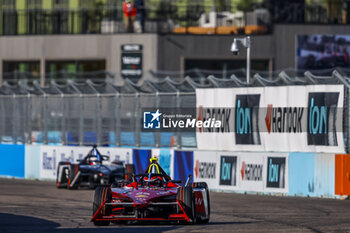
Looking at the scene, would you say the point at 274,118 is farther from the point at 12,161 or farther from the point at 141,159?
the point at 12,161

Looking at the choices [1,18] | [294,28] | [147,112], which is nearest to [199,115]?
[147,112]

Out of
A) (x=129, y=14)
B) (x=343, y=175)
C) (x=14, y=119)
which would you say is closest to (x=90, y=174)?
(x=343, y=175)

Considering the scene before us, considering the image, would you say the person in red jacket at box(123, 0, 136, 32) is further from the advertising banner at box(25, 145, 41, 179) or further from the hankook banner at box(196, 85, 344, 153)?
the hankook banner at box(196, 85, 344, 153)

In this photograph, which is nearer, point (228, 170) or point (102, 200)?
point (102, 200)

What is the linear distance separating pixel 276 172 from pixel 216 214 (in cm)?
543

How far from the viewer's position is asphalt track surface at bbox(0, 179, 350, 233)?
14.7 meters

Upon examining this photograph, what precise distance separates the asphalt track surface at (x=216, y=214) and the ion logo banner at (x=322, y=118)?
1.58m

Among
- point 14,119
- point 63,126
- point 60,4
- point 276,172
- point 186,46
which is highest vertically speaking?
point 60,4

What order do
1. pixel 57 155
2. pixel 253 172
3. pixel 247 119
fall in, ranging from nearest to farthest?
pixel 253 172
pixel 247 119
pixel 57 155

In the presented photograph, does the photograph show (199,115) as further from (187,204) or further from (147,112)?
(187,204)

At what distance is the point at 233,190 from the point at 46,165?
28.0 feet

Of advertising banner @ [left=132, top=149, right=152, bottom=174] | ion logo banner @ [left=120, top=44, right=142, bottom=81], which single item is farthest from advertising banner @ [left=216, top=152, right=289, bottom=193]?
ion logo banner @ [left=120, top=44, right=142, bottom=81]

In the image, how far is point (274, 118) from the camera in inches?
921

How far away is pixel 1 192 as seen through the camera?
23766 millimetres
